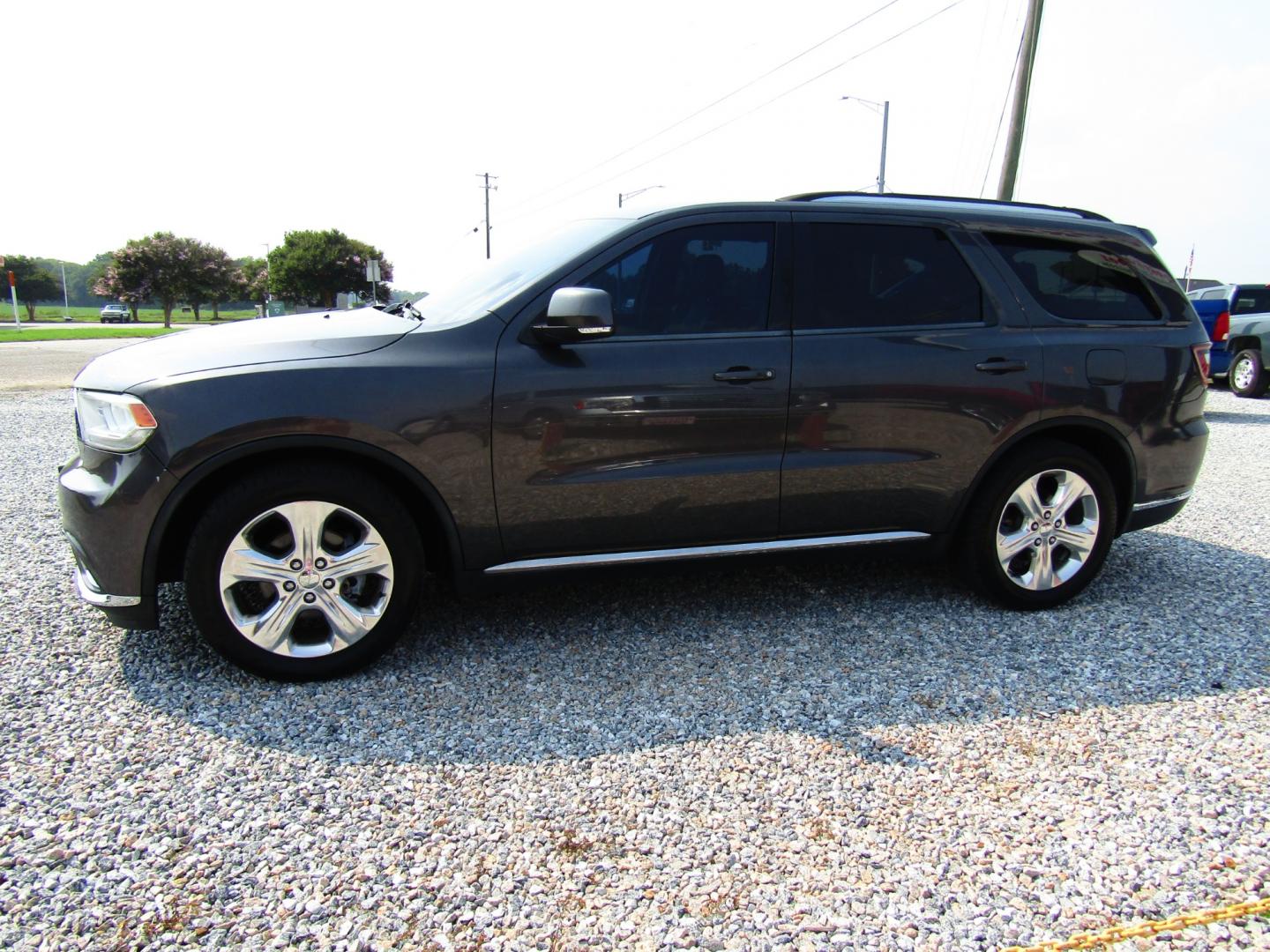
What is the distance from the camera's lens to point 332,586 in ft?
9.67

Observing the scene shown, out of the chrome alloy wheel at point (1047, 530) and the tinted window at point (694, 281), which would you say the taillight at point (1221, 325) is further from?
the tinted window at point (694, 281)

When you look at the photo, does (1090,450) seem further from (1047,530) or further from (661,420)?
(661,420)

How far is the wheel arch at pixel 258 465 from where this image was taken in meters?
2.78

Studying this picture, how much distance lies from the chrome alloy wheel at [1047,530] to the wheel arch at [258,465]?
7.99ft

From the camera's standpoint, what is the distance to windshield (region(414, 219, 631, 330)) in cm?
320

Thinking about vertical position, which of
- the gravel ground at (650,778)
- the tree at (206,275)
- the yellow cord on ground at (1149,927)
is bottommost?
the yellow cord on ground at (1149,927)

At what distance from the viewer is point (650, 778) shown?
98.4 inches

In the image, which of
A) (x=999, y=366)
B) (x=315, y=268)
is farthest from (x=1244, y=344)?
(x=315, y=268)

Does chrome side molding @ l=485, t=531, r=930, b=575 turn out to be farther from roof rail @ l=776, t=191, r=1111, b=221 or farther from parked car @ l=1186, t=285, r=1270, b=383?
parked car @ l=1186, t=285, r=1270, b=383

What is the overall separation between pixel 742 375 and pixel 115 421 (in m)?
2.22

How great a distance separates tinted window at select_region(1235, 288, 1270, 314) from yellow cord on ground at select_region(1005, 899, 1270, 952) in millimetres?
15078

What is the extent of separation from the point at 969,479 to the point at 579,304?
1916 mm

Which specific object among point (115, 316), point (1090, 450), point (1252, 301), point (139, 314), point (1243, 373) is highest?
point (139, 314)

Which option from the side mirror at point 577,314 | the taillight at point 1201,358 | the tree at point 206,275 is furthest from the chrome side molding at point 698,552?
the tree at point 206,275
